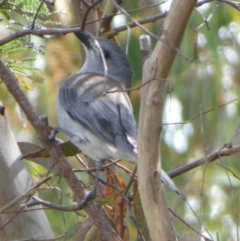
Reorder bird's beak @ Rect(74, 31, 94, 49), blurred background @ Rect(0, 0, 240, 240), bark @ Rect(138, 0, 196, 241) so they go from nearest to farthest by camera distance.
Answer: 1. bark @ Rect(138, 0, 196, 241)
2. bird's beak @ Rect(74, 31, 94, 49)
3. blurred background @ Rect(0, 0, 240, 240)

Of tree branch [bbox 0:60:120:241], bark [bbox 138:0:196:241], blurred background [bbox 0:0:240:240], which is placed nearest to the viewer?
bark [bbox 138:0:196:241]

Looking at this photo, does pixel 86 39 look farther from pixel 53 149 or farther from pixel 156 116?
pixel 156 116

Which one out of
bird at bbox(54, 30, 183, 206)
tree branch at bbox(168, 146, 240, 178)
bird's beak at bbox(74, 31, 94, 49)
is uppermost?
bird's beak at bbox(74, 31, 94, 49)

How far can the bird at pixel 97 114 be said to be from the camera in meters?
2.85

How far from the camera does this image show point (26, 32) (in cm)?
232

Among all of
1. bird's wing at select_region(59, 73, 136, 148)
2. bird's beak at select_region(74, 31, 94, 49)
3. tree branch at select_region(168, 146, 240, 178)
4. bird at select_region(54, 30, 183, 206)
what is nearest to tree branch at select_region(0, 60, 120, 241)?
bird at select_region(54, 30, 183, 206)

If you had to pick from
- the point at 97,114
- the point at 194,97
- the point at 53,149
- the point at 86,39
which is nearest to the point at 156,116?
the point at 53,149

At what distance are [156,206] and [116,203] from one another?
73 cm

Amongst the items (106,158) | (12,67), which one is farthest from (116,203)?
(12,67)

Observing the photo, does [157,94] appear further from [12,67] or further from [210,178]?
[210,178]

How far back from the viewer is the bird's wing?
2900 millimetres

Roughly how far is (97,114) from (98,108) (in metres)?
0.04

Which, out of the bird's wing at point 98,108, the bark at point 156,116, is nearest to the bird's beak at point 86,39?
the bird's wing at point 98,108

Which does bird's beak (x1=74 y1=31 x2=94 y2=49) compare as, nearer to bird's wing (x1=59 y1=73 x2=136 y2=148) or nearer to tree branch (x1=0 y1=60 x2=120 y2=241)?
bird's wing (x1=59 y1=73 x2=136 y2=148)
